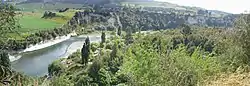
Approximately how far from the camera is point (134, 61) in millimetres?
8883

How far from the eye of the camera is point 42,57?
4716cm

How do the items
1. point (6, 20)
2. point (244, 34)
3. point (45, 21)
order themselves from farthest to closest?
point (45, 21)
point (244, 34)
point (6, 20)

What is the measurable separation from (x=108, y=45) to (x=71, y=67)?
1219cm

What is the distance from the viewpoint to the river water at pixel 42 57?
38688 millimetres

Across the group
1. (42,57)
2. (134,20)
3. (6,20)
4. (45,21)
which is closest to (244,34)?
(6,20)

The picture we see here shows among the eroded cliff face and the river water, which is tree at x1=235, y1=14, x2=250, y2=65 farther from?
the eroded cliff face

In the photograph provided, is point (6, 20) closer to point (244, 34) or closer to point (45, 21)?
point (244, 34)

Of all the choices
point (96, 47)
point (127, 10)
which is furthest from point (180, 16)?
point (96, 47)

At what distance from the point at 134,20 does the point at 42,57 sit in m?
47.8

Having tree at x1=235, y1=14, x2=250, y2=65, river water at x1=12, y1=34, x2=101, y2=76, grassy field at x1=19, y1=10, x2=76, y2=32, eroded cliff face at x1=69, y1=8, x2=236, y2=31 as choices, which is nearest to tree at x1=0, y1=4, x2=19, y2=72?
tree at x1=235, y1=14, x2=250, y2=65

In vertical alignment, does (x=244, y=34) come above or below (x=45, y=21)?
above

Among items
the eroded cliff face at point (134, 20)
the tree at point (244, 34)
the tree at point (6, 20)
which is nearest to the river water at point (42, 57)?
the eroded cliff face at point (134, 20)

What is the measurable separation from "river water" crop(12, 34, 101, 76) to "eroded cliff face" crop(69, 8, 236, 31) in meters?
21.3

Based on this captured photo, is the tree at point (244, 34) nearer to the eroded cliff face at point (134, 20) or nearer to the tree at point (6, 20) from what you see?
the tree at point (6, 20)
